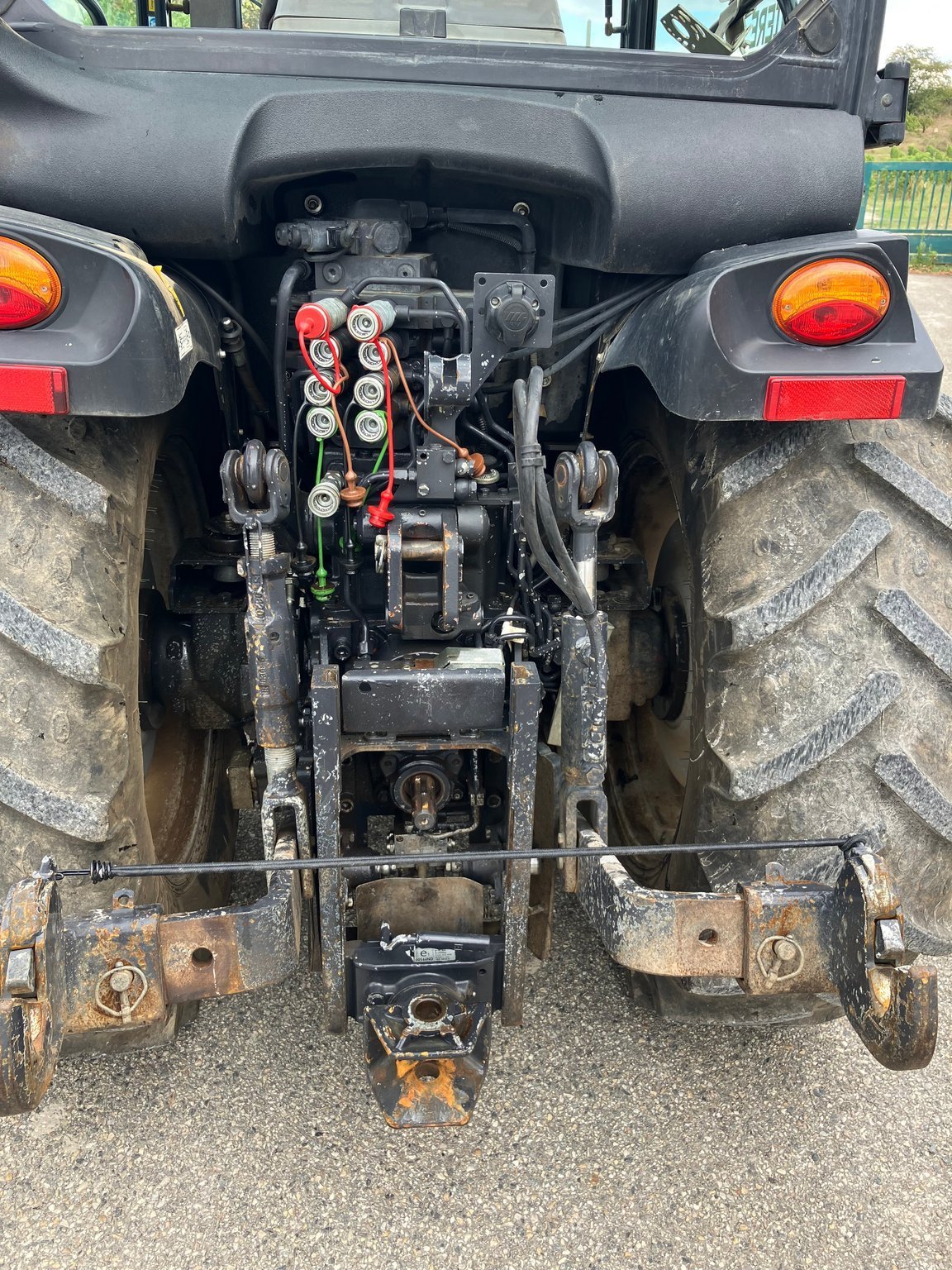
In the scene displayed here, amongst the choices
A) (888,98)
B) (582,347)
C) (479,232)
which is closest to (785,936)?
(582,347)

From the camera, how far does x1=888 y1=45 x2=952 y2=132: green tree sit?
936 inches

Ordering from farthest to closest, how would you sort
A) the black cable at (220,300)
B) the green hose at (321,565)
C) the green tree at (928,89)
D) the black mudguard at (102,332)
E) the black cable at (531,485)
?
the green tree at (928,89)
the black cable at (220,300)
the green hose at (321,565)
the black cable at (531,485)
the black mudguard at (102,332)

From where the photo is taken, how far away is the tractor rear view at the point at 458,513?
1440mm

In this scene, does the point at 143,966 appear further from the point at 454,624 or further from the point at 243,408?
the point at 243,408

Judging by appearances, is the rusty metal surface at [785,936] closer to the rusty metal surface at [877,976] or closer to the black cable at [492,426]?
the rusty metal surface at [877,976]

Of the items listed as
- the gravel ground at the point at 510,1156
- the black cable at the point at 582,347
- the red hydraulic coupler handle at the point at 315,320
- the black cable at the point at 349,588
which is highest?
the red hydraulic coupler handle at the point at 315,320

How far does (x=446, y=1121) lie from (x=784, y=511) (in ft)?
3.78

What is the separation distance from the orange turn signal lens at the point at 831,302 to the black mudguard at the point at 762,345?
13 millimetres

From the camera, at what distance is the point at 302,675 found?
1849 mm

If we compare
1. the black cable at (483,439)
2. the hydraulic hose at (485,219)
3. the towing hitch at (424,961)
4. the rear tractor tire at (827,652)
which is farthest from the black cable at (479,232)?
the towing hitch at (424,961)

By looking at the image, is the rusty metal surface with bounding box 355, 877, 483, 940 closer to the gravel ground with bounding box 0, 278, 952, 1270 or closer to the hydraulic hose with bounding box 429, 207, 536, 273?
the gravel ground with bounding box 0, 278, 952, 1270

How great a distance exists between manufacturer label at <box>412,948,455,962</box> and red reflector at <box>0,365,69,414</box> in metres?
1.00

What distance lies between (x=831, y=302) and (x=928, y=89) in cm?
2849

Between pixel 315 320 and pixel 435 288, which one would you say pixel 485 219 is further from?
pixel 315 320
